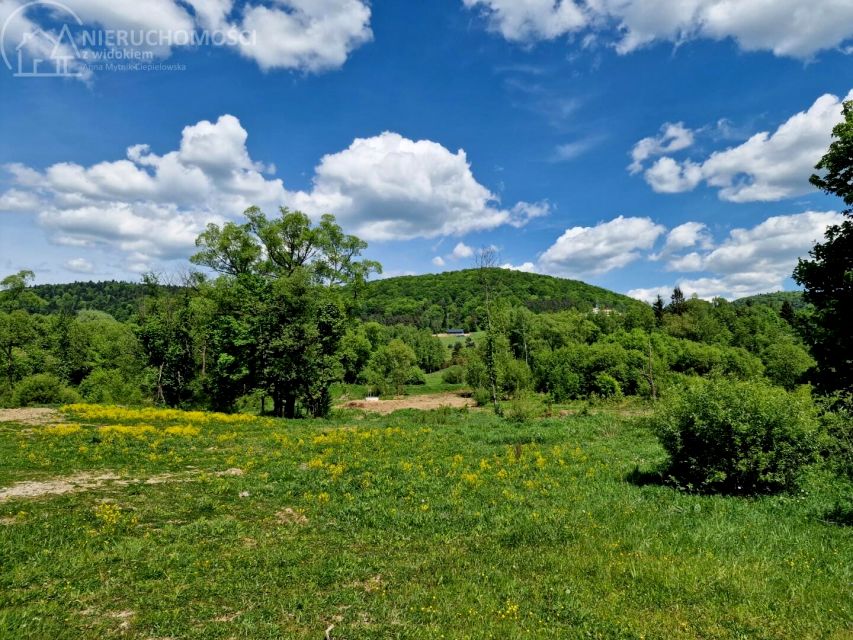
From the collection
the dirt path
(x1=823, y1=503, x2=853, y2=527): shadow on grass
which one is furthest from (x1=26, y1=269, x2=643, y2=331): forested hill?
the dirt path

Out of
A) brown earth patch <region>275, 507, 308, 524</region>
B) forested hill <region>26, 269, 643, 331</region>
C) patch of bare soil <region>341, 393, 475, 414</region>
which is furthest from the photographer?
forested hill <region>26, 269, 643, 331</region>

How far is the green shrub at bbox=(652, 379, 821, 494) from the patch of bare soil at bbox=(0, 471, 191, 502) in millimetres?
15592

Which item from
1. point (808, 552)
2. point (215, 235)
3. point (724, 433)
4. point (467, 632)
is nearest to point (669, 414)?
point (724, 433)

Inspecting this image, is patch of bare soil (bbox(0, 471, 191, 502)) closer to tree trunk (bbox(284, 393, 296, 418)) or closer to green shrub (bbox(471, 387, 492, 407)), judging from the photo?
tree trunk (bbox(284, 393, 296, 418))

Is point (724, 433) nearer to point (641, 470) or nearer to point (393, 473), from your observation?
point (641, 470)

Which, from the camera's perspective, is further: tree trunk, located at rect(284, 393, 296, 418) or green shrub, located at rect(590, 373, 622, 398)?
green shrub, located at rect(590, 373, 622, 398)

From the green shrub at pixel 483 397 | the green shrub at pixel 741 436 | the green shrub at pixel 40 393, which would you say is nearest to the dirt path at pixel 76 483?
the green shrub at pixel 741 436

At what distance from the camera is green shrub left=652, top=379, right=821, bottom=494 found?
12078mm

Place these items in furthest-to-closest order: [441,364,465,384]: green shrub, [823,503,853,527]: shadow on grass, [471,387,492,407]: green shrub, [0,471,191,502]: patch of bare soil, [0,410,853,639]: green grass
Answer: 1. [441,364,465,384]: green shrub
2. [471,387,492,407]: green shrub
3. [0,471,191,502]: patch of bare soil
4. [823,503,853,527]: shadow on grass
5. [0,410,853,639]: green grass

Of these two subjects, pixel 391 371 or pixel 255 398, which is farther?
pixel 391 371

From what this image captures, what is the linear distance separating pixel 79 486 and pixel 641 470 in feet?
57.5

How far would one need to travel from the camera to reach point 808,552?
833 cm

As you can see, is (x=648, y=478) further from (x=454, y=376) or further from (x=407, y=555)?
(x=454, y=376)

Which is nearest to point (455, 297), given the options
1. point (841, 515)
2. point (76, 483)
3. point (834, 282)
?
point (834, 282)
